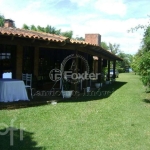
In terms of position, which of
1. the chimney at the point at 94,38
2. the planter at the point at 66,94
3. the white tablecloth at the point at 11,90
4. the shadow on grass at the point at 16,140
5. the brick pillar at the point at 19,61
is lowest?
the shadow on grass at the point at 16,140

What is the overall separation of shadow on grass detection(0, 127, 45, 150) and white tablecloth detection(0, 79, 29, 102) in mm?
2945

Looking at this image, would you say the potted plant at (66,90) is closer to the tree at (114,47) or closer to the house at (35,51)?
the house at (35,51)

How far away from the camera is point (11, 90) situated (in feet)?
28.2

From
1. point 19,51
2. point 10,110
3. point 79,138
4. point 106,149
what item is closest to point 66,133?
point 79,138

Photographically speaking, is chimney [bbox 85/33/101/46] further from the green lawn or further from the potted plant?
the green lawn

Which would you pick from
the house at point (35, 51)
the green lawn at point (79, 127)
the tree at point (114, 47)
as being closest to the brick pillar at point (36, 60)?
the house at point (35, 51)

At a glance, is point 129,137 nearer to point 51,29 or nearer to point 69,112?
point 69,112

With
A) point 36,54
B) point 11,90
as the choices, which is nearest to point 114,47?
point 36,54

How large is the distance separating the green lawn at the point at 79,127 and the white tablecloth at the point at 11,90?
3.30 ft

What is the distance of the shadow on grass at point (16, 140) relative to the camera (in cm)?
460

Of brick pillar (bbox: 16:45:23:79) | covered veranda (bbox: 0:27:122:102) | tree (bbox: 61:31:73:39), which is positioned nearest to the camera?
covered veranda (bbox: 0:27:122:102)

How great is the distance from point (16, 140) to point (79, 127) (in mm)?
1803

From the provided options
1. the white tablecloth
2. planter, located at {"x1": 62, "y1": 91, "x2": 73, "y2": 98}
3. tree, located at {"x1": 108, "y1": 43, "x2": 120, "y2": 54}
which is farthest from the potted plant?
tree, located at {"x1": 108, "y1": 43, "x2": 120, "y2": 54}

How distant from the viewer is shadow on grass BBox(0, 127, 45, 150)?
460 cm
